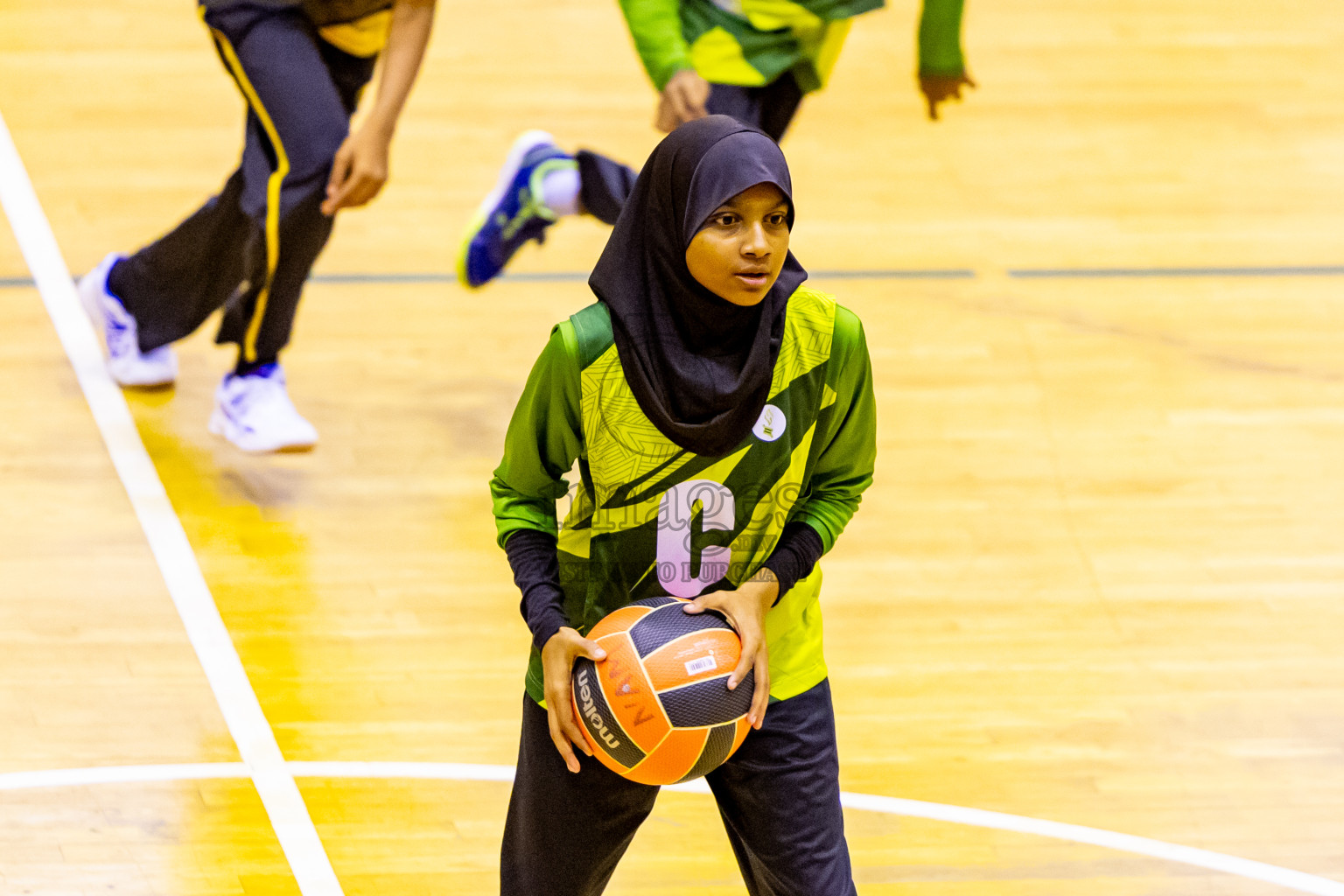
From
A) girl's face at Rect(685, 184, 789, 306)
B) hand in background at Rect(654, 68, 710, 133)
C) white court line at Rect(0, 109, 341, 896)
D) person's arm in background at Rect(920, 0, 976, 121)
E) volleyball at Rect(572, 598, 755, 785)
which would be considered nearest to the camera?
girl's face at Rect(685, 184, 789, 306)

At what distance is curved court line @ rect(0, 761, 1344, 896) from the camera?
3.65m

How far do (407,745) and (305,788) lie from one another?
25 centimetres

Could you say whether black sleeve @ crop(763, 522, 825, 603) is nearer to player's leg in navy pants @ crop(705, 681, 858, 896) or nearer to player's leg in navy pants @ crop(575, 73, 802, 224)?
player's leg in navy pants @ crop(705, 681, 858, 896)

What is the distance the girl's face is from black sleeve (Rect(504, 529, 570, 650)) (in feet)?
1.58

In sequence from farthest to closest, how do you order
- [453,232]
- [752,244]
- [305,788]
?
[453,232]
[305,788]
[752,244]

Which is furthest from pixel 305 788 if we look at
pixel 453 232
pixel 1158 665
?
pixel 453 232

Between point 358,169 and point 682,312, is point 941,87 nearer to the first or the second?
point 358,169

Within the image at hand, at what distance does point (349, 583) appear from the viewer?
4461 millimetres

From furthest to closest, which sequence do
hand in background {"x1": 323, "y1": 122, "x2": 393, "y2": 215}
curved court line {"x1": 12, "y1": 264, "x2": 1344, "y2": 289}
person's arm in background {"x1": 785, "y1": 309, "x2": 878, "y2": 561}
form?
curved court line {"x1": 12, "y1": 264, "x2": 1344, "y2": 289} → hand in background {"x1": 323, "y1": 122, "x2": 393, "y2": 215} → person's arm in background {"x1": 785, "y1": 309, "x2": 878, "y2": 561}

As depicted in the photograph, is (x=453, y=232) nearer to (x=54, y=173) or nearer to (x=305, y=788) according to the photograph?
(x=54, y=173)

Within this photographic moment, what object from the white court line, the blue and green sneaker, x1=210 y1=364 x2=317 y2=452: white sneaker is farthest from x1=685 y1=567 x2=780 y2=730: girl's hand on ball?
the blue and green sneaker

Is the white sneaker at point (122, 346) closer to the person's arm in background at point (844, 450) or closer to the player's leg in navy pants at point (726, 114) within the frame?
the player's leg in navy pants at point (726, 114)

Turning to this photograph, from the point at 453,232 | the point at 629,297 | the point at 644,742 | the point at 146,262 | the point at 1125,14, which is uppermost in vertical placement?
the point at 629,297

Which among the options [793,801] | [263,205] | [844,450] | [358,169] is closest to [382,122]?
[358,169]
